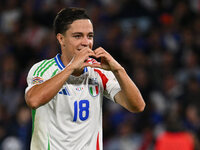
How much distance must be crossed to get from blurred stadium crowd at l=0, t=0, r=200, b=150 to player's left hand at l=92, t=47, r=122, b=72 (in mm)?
3261

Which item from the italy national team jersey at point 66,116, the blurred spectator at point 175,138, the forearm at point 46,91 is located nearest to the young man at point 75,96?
the italy national team jersey at point 66,116

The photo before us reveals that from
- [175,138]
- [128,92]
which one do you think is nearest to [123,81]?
[128,92]

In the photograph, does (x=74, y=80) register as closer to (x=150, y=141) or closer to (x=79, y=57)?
(x=79, y=57)

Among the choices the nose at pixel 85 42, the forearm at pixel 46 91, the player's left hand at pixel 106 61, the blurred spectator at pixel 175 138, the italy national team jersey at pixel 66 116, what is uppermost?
the nose at pixel 85 42

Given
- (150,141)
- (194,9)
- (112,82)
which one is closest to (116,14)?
(194,9)

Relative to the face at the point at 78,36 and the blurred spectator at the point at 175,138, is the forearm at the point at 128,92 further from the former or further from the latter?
the blurred spectator at the point at 175,138

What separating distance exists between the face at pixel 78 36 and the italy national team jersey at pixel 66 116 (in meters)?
0.21

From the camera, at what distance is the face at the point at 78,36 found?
356 centimetres

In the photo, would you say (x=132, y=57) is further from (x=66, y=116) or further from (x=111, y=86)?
(x=66, y=116)

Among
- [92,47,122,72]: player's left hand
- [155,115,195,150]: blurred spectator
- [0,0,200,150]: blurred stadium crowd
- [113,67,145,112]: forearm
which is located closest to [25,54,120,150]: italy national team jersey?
[113,67,145,112]: forearm

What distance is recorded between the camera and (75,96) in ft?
11.8

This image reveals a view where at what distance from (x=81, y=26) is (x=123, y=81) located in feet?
1.76

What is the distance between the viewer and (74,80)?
3.67 meters

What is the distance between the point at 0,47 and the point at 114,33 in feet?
8.38
